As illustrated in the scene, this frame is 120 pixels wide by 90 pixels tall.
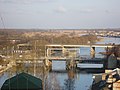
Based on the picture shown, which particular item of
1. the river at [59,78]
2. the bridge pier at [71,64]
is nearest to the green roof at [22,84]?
the river at [59,78]

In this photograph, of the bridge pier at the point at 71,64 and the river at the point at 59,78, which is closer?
the river at the point at 59,78

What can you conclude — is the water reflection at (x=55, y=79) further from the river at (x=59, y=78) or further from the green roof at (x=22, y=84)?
the green roof at (x=22, y=84)

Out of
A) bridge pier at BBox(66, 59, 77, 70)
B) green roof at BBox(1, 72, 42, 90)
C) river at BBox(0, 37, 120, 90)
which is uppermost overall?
green roof at BBox(1, 72, 42, 90)

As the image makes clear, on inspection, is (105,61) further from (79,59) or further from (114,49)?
(114,49)

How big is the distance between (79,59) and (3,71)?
6.81 metres

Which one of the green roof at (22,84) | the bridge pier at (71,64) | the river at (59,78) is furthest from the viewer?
the bridge pier at (71,64)

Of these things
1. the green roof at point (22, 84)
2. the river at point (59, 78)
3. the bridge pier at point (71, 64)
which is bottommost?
the bridge pier at point (71, 64)

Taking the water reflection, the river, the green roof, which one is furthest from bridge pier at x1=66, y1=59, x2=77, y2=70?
the green roof

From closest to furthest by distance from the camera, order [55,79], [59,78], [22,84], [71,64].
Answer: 1. [22,84]
2. [55,79]
3. [59,78]
4. [71,64]

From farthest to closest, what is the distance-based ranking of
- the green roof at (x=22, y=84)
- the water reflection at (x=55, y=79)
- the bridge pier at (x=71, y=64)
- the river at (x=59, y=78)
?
1. the bridge pier at (x=71, y=64)
2. the river at (x=59, y=78)
3. the water reflection at (x=55, y=79)
4. the green roof at (x=22, y=84)

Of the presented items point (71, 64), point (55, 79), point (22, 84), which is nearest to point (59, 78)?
point (55, 79)

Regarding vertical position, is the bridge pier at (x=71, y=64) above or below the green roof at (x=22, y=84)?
below

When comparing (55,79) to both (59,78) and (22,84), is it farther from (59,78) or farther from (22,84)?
(22,84)

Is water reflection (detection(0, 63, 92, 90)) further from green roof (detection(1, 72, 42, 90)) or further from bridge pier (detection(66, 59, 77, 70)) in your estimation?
green roof (detection(1, 72, 42, 90))
